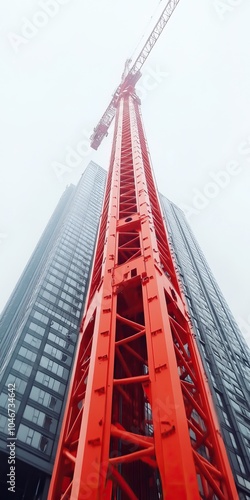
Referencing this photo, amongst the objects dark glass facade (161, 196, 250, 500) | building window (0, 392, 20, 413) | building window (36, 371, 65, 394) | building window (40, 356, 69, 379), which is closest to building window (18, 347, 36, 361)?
building window (40, 356, 69, 379)

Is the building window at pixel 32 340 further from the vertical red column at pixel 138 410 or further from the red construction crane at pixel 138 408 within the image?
the vertical red column at pixel 138 410

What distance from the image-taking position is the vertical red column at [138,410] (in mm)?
4184

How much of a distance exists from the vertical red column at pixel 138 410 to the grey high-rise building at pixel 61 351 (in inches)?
973

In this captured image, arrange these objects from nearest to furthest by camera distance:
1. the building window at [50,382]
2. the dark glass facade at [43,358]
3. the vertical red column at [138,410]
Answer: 1. the vertical red column at [138,410]
2. the dark glass facade at [43,358]
3. the building window at [50,382]

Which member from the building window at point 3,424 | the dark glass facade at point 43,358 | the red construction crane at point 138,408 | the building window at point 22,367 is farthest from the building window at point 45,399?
the red construction crane at point 138,408

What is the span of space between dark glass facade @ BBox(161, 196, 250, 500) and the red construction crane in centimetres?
1998

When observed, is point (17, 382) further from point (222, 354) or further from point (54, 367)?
point (222, 354)

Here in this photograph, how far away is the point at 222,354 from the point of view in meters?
49.9

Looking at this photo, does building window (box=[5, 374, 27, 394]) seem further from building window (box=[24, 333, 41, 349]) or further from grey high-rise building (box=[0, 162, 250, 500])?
building window (box=[24, 333, 41, 349])

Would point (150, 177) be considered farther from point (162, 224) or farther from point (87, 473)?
point (87, 473)

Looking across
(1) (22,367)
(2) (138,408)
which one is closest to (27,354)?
(1) (22,367)

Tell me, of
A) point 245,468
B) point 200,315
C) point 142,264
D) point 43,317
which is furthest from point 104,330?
point 200,315

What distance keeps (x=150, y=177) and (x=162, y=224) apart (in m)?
5.64

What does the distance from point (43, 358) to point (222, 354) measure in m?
27.7
